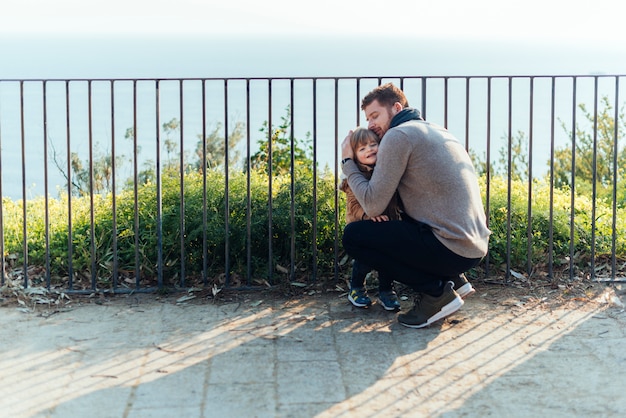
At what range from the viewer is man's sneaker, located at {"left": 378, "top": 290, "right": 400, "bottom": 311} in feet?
16.1

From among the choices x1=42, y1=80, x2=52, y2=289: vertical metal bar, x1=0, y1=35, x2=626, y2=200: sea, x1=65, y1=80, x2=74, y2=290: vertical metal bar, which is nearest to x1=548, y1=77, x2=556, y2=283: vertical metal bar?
x1=0, y1=35, x2=626, y2=200: sea

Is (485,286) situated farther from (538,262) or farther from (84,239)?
(84,239)

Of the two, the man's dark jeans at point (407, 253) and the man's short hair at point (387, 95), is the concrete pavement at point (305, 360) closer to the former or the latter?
the man's dark jeans at point (407, 253)

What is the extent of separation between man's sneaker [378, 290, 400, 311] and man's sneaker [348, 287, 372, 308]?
0.25ft

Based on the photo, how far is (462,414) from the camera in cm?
350

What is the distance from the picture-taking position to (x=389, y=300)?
4922 mm

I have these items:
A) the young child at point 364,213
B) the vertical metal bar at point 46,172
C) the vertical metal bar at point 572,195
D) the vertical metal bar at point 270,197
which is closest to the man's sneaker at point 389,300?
the young child at point 364,213

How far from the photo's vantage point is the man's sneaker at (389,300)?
16.1 ft

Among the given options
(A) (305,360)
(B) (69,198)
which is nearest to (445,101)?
(A) (305,360)

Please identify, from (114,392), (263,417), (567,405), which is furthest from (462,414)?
(114,392)

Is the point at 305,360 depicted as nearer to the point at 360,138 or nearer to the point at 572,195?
the point at 360,138

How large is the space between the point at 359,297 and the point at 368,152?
2.90 ft

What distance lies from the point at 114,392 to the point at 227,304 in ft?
4.61

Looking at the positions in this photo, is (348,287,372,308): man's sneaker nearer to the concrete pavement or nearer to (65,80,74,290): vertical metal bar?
the concrete pavement
